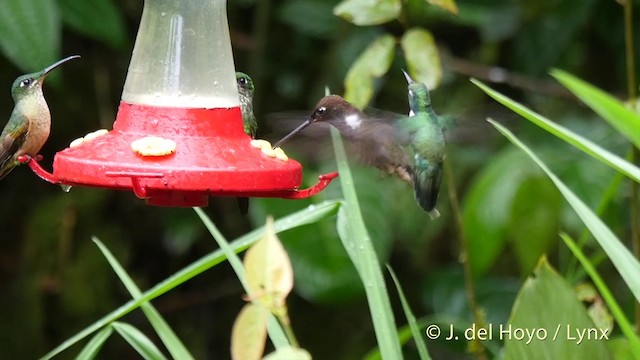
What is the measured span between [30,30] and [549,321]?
1470 mm

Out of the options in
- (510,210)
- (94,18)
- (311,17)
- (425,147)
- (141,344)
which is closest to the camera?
(141,344)

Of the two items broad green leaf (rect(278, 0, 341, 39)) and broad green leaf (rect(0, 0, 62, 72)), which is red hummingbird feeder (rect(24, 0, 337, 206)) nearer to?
broad green leaf (rect(0, 0, 62, 72))

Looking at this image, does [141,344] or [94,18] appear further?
[94,18]

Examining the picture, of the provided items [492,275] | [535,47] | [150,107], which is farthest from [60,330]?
[150,107]

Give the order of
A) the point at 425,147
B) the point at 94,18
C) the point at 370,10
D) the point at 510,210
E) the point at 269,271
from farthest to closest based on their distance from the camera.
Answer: the point at 94,18, the point at 510,210, the point at 370,10, the point at 425,147, the point at 269,271

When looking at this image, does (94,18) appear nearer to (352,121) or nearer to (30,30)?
(30,30)

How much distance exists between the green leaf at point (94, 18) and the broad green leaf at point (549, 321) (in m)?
1.66

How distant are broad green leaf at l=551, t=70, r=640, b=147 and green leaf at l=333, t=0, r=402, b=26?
3.27 ft

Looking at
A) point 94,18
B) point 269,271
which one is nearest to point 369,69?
point 94,18

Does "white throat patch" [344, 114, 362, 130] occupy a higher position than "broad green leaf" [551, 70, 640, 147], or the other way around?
"broad green leaf" [551, 70, 640, 147]

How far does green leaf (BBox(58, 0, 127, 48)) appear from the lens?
112 inches

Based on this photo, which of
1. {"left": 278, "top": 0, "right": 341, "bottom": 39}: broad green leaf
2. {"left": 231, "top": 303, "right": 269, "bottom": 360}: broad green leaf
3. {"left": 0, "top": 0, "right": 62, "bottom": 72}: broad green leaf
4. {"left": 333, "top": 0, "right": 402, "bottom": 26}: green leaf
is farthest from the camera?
{"left": 278, "top": 0, "right": 341, "bottom": 39}: broad green leaf

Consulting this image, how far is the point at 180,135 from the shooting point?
1585mm

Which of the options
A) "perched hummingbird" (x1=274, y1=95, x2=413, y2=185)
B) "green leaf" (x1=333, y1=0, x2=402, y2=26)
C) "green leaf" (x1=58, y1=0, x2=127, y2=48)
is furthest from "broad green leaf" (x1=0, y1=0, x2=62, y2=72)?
"perched hummingbird" (x1=274, y1=95, x2=413, y2=185)
